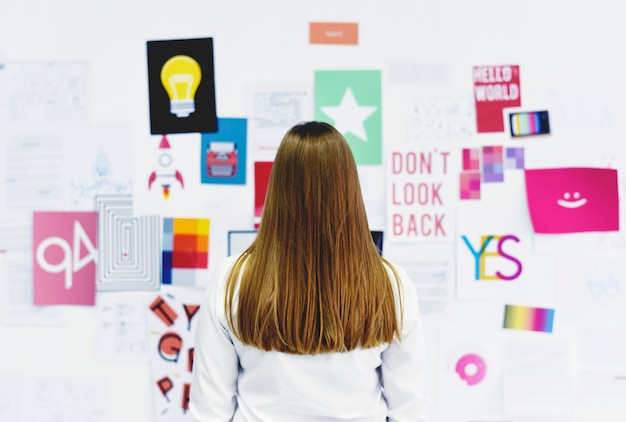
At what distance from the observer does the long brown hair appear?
84cm

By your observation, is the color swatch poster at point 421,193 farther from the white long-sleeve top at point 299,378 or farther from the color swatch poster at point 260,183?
the white long-sleeve top at point 299,378

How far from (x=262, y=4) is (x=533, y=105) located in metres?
0.63

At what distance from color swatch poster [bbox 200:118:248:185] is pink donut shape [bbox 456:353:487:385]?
0.63 meters

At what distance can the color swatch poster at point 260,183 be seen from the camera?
1.29 m

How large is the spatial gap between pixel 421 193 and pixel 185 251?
0.54m

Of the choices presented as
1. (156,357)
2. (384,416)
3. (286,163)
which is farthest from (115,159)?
(384,416)

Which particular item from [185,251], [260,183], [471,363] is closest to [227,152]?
[260,183]

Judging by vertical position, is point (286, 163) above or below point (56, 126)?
below

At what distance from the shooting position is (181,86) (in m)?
1.30

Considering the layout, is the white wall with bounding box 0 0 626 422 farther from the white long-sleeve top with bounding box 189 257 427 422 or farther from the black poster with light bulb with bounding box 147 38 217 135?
the white long-sleeve top with bounding box 189 257 427 422

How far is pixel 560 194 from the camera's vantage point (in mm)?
1276

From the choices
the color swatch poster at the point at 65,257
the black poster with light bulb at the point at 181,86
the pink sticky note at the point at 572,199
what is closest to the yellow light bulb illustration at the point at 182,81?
the black poster with light bulb at the point at 181,86

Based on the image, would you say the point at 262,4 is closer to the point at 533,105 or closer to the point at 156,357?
the point at 533,105

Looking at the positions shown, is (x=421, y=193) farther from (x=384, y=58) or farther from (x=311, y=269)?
(x=311, y=269)
